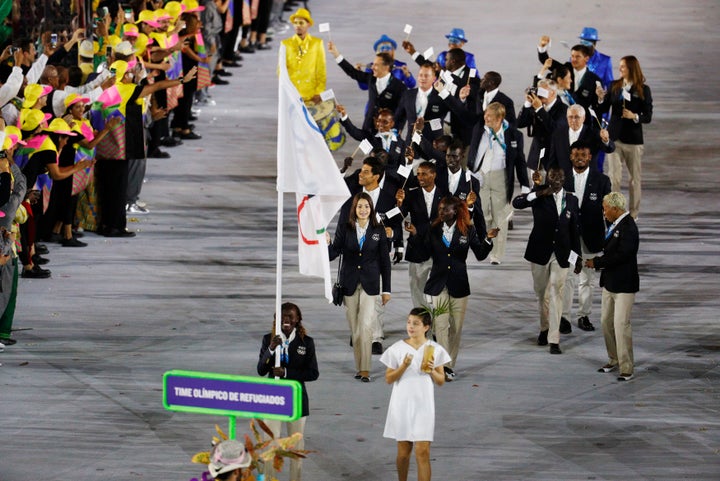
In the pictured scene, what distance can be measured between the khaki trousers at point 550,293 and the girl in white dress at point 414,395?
12.8 ft

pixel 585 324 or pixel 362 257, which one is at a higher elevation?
pixel 362 257

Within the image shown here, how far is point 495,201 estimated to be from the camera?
19141 millimetres

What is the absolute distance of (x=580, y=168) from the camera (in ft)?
55.1

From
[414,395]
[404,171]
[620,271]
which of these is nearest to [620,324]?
[620,271]

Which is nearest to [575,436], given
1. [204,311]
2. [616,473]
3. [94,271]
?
[616,473]

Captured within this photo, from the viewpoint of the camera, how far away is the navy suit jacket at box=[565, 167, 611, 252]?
16.7 metres

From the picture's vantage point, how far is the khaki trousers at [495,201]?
19.1 meters

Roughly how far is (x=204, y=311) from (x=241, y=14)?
13.4 metres

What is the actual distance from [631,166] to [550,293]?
18.8 ft

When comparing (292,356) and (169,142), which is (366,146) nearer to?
(292,356)

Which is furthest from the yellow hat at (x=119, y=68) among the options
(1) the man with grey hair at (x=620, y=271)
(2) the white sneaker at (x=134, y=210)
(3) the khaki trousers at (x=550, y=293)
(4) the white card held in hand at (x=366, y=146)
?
(1) the man with grey hair at (x=620, y=271)

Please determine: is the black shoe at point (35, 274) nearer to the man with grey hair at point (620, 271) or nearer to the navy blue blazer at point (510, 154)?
the navy blue blazer at point (510, 154)

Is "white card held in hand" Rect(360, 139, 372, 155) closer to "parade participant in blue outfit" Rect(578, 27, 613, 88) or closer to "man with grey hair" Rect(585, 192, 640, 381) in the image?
"man with grey hair" Rect(585, 192, 640, 381)

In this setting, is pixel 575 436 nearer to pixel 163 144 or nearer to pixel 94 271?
pixel 94 271
